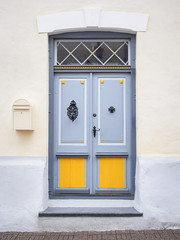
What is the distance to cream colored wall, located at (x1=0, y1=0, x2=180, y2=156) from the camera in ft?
14.2

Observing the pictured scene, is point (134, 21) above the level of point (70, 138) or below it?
above

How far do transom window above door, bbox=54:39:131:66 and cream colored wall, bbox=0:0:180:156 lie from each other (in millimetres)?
380

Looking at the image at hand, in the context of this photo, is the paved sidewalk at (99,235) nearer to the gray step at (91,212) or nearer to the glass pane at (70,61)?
the gray step at (91,212)

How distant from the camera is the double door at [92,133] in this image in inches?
183

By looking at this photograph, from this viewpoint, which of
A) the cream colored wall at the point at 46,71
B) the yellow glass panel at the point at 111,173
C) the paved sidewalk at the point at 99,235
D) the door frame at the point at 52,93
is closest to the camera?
the paved sidewalk at the point at 99,235

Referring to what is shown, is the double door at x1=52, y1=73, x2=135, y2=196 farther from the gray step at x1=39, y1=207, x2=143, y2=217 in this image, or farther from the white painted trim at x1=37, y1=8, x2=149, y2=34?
the white painted trim at x1=37, y1=8, x2=149, y2=34

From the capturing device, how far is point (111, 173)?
4.68 metres

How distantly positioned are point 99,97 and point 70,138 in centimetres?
94

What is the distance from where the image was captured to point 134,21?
4348 mm

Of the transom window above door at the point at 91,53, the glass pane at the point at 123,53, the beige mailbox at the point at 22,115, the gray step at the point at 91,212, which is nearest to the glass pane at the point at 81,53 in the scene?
the transom window above door at the point at 91,53

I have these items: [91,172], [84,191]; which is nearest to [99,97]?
[91,172]

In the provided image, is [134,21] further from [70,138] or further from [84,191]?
[84,191]

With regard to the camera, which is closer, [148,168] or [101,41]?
[148,168]

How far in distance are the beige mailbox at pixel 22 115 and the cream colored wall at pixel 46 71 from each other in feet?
0.55
